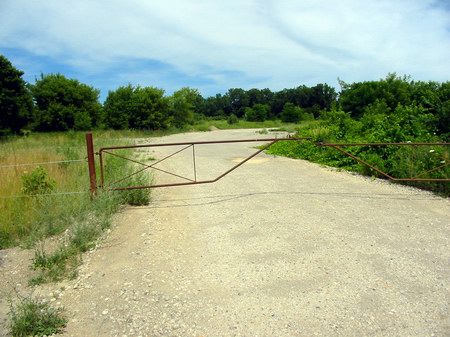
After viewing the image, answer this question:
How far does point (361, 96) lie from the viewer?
1161 inches

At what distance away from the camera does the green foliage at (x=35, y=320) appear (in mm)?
3398

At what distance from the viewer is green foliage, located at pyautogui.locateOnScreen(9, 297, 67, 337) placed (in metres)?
3.40

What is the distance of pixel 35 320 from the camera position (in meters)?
3.47

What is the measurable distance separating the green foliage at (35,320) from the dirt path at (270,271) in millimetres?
151

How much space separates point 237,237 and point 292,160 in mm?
8924

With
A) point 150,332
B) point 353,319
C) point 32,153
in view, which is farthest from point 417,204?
point 32,153

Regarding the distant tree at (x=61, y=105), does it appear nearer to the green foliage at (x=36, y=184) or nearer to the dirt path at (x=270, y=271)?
the green foliage at (x=36, y=184)

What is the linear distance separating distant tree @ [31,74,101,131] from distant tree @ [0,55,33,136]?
5.09 m

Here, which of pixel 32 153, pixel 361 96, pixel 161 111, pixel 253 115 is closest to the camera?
pixel 32 153

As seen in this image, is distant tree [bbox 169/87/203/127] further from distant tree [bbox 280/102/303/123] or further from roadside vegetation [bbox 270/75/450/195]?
roadside vegetation [bbox 270/75/450/195]

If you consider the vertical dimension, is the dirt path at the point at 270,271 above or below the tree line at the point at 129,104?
below

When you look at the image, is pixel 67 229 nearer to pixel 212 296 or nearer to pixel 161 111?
pixel 212 296

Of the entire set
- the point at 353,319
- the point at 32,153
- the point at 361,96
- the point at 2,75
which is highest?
the point at 2,75

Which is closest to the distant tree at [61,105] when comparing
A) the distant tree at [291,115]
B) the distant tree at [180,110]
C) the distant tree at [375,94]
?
the distant tree at [180,110]
